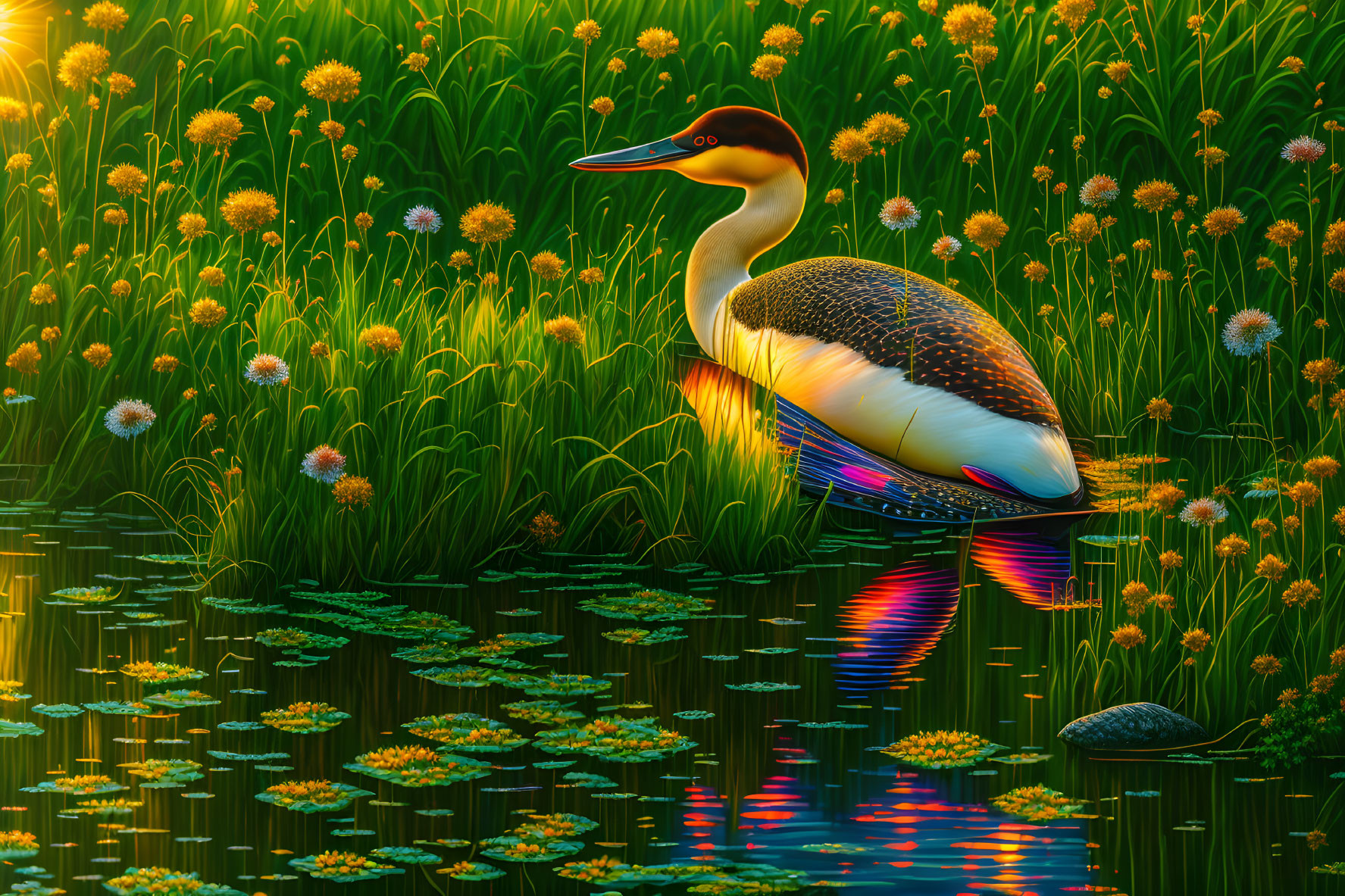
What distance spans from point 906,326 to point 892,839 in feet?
11.3

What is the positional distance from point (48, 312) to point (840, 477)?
3.45 meters

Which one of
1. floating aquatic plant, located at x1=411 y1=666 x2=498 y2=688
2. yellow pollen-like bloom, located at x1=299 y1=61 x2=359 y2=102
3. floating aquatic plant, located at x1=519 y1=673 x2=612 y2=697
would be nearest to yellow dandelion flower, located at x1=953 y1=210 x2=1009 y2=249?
yellow pollen-like bloom, located at x1=299 y1=61 x2=359 y2=102

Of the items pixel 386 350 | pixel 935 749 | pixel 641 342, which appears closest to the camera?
pixel 935 749

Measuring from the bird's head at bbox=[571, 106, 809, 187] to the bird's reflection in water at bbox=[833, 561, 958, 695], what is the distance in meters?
2.68

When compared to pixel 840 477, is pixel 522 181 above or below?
above

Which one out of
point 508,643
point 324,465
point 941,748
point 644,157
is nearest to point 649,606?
point 508,643

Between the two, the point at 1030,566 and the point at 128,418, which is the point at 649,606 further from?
the point at 128,418

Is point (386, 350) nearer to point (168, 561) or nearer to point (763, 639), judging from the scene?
point (168, 561)

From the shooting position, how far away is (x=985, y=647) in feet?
13.1

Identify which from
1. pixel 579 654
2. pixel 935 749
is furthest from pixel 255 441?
pixel 935 749

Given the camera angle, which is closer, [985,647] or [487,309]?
[985,647]

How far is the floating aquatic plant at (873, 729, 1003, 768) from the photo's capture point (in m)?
3.26

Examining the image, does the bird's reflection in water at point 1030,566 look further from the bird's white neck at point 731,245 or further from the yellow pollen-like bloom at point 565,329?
the bird's white neck at point 731,245

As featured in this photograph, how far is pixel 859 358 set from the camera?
6055 millimetres
